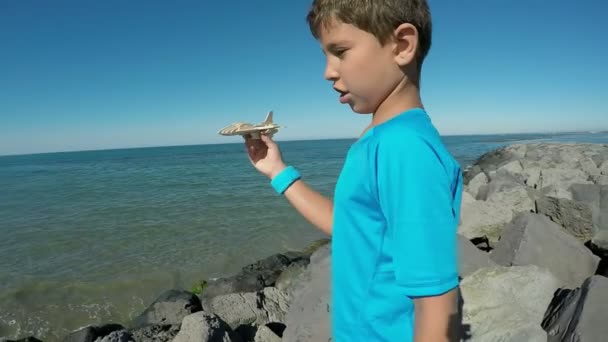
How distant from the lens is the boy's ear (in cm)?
92

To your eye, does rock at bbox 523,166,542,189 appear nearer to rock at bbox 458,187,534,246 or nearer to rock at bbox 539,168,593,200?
rock at bbox 539,168,593,200

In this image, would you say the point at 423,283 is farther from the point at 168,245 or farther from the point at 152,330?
the point at 168,245

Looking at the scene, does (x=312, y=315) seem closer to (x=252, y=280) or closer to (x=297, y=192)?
(x=297, y=192)

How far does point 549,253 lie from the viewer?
4.07 m

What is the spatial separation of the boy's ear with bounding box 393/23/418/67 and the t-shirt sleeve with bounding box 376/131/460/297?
258 millimetres

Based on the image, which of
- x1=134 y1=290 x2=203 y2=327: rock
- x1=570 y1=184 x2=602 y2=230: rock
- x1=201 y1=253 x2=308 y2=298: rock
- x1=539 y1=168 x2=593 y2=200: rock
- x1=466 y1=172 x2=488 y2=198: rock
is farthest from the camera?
x1=466 y1=172 x2=488 y2=198: rock

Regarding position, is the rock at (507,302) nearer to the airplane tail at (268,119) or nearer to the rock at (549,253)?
the rock at (549,253)

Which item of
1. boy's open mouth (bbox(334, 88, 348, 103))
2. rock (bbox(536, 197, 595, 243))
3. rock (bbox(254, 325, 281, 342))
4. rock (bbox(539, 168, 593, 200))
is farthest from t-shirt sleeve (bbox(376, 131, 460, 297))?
rock (bbox(539, 168, 593, 200))

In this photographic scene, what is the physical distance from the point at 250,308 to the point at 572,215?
471cm

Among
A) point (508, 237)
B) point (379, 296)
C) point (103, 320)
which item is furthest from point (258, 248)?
point (379, 296)

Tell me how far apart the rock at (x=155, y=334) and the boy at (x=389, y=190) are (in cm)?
370

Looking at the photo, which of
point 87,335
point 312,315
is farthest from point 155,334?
point 312,315

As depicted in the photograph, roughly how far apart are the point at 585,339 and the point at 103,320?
6.51 m

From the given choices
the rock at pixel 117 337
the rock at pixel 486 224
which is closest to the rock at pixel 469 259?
the rock at pixel 486 224
